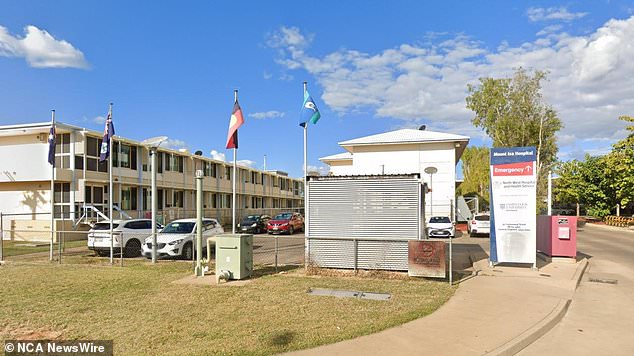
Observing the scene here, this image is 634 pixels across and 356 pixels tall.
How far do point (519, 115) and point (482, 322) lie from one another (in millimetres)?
39701

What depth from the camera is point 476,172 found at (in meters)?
54.4

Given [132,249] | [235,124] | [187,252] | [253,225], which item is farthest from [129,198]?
[235,124]

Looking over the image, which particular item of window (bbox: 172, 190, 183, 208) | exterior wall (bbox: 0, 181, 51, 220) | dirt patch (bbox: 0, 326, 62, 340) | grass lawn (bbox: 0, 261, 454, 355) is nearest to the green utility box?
grass lawn (bbox: 0, 261, 454, 355)

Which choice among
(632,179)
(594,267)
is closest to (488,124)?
(632,179)

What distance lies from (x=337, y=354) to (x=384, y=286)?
447 cm

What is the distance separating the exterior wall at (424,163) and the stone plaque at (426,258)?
21.5 m

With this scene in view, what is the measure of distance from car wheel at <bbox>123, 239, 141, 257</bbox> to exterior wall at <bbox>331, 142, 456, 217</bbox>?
1859 centimetres

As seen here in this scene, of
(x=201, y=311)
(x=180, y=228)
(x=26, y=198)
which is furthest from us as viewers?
(x=26, y=198)

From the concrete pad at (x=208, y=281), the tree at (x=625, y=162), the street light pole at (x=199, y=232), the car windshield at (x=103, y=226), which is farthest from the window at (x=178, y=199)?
the tree at (x=625, y=162)

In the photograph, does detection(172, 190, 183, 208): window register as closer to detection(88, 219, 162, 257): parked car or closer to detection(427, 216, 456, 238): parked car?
detection(88, 219, 162, 257): parked car

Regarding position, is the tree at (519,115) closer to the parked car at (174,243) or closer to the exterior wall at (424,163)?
the exterior wall at (424,163)

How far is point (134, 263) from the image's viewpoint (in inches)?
559

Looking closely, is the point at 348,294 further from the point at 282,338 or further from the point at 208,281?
the point at 208,281

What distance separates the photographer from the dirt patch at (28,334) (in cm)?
623
